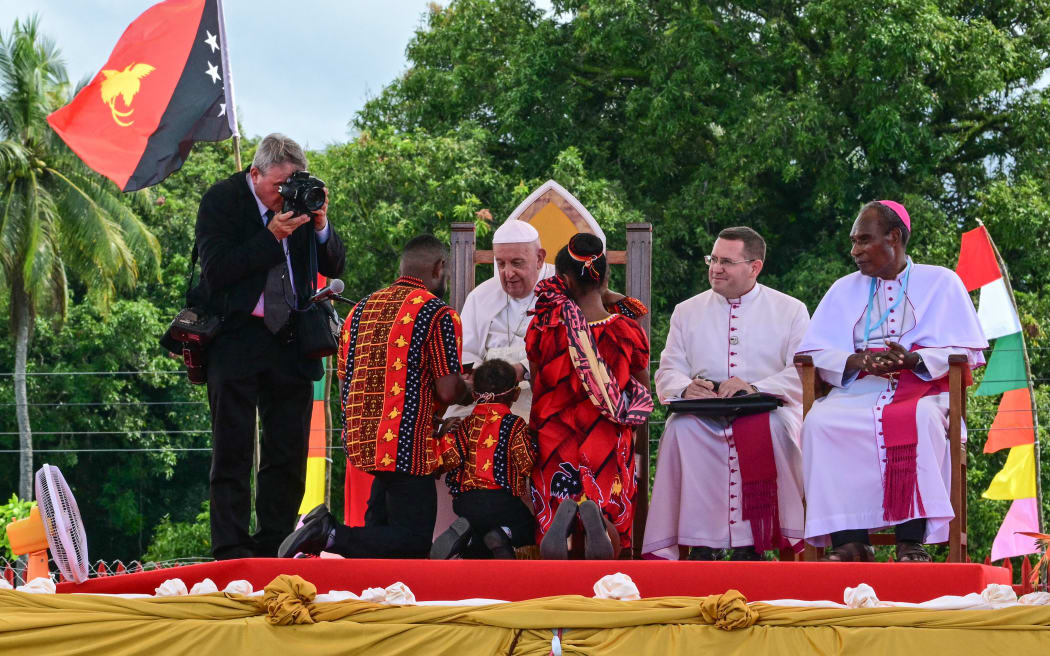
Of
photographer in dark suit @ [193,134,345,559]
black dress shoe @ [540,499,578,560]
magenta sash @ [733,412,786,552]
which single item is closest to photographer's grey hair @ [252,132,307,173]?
photographer in dark suit @ [193,134,345,559]

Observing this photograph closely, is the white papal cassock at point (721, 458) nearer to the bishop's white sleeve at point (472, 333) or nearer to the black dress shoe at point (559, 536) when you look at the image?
the bishop's white sleeve at point (472, 333)

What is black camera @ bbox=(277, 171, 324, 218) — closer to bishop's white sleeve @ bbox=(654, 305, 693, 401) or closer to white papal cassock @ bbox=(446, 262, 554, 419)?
white papal cassock @ bbox=(446, 262, 554, 419)

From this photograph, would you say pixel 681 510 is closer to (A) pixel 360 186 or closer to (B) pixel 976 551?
(B) pixel 976 551

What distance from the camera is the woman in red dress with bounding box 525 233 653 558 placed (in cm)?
571

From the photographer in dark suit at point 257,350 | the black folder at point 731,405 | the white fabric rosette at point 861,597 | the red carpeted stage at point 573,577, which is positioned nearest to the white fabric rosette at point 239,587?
the red carpeted stage at point 573,577

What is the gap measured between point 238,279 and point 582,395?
155cm

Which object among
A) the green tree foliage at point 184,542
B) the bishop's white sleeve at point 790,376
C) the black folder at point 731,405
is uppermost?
the bishop's white sleeve at point 790,376

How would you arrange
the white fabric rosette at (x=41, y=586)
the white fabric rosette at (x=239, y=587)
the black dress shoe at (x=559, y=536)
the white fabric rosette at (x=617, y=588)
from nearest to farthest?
the white fabric rosette at (x=617, y=588), the white fabric rosette at (x=239, y=587), the white fabric rosette at (x=41, y=586), the black dress shoe at (x=559, y=536)

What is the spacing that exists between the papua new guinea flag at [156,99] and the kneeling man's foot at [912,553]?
5.07 m

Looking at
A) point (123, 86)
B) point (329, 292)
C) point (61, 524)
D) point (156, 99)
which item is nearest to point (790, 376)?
point (329, 292)

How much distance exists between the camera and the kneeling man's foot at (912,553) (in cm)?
538

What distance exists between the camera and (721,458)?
6.32 m

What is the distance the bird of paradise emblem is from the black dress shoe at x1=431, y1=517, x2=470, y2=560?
16.9 feet

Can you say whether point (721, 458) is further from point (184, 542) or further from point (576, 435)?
point (184, 542)
